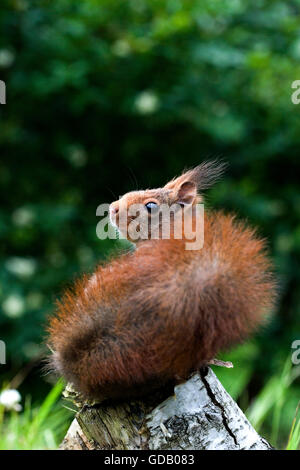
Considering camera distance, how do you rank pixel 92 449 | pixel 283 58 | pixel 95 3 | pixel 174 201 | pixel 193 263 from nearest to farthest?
pixel 193 263 → pixel 92 449 → pixel 174 201 → pixel 95 3 → pixel 283 58

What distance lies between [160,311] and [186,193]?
0.48 m

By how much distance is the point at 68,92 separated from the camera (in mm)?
3477

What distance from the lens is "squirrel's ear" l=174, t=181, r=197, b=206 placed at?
1559mm

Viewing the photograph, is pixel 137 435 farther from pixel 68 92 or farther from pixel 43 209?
pixel 68 92

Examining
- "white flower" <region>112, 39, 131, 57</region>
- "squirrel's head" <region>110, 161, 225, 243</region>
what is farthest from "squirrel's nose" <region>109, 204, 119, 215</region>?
"white flower" <region>112, 39, 131, 57</region>

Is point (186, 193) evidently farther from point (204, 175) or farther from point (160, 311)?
point (160, 311)

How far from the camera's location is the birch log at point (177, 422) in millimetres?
1361

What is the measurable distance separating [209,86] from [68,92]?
2.54ft

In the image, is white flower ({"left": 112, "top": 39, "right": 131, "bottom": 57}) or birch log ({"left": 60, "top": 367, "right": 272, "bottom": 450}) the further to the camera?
white flower ({"left": 112, "top": 39, "right": 131, "bottom": 57})

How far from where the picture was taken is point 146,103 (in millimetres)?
3287

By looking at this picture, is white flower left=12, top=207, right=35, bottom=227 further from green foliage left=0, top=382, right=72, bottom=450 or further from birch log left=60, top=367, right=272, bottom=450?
birch log left=60, top=367, right=272, bottom=450

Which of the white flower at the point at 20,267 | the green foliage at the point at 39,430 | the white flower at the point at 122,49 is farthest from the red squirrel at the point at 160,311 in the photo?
the white flower at the point at 122,49

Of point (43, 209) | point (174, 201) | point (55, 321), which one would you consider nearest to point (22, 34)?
point (43, 209)

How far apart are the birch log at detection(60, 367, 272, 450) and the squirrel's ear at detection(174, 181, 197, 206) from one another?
406mm
